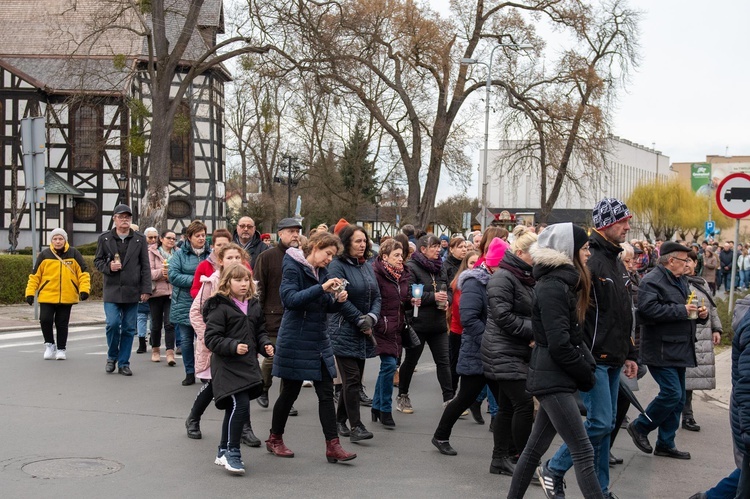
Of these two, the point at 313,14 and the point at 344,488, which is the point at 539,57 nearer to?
the point at 313,14

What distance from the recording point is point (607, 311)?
19.7 feet

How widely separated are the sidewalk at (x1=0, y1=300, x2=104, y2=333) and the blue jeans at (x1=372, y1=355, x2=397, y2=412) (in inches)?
401

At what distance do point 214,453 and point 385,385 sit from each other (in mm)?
1980

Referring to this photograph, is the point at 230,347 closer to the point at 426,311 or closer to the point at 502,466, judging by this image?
the point at 502,466

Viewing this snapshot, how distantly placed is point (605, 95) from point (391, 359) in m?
25.9

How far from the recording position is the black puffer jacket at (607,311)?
598cm

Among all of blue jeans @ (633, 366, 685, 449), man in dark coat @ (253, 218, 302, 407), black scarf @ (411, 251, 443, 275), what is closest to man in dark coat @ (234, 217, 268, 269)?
man in dark coat @ (253, 218, 302, 407)

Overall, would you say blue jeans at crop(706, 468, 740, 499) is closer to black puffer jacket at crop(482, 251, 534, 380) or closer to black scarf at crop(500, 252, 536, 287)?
black puffer jacket at crop(482, 251, 534, 380)

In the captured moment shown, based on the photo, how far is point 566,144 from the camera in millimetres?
31422

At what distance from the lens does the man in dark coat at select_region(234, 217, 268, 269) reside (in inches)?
443

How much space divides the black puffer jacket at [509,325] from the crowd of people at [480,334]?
1 cm

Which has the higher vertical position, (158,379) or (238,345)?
(238,345)

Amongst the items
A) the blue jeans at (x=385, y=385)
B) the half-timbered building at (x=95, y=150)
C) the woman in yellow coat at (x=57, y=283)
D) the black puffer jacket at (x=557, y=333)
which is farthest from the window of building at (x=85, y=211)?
the black puffer jacket at (x=557, y=333)

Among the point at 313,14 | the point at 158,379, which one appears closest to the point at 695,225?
the point at 313,14
